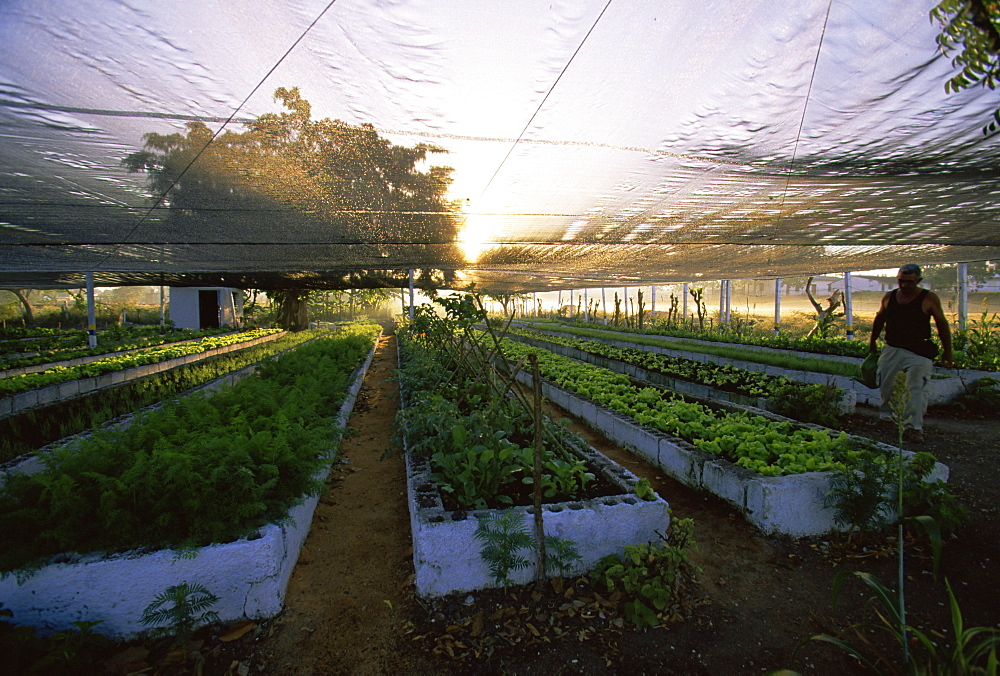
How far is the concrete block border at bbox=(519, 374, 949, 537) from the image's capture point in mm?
3020

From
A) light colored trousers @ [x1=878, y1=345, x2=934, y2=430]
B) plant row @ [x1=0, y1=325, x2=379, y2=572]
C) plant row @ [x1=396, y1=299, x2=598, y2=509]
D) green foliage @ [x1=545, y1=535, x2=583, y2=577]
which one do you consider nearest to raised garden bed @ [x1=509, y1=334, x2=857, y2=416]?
light colored trousers @ [x1=878, y1=345, x2=934, y2=430]

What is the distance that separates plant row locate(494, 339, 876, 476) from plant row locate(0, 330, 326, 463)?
532cm

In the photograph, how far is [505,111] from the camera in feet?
10.0

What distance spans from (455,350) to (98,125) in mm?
3781

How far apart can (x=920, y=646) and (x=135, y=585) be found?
3.61 metres

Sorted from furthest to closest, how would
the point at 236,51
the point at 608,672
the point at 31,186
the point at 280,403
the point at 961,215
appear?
the point at 961,215, the point at 280,403, the point at 31,186, the point at 236,51, the point at 608,672

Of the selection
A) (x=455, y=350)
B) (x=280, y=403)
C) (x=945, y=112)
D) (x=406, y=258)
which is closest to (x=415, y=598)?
(x=280, y=403)

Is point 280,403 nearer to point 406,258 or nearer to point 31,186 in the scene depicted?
point 31,186

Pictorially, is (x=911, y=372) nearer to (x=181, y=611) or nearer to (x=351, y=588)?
(x=351, y=588)

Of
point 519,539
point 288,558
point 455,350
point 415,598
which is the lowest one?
point 415,598

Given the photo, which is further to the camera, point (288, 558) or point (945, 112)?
point (945, 112)

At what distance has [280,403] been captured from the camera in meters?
4.33

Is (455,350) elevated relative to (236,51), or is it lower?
lower

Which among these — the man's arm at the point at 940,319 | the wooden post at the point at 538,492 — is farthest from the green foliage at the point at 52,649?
the man's arm at the point at 940,319
